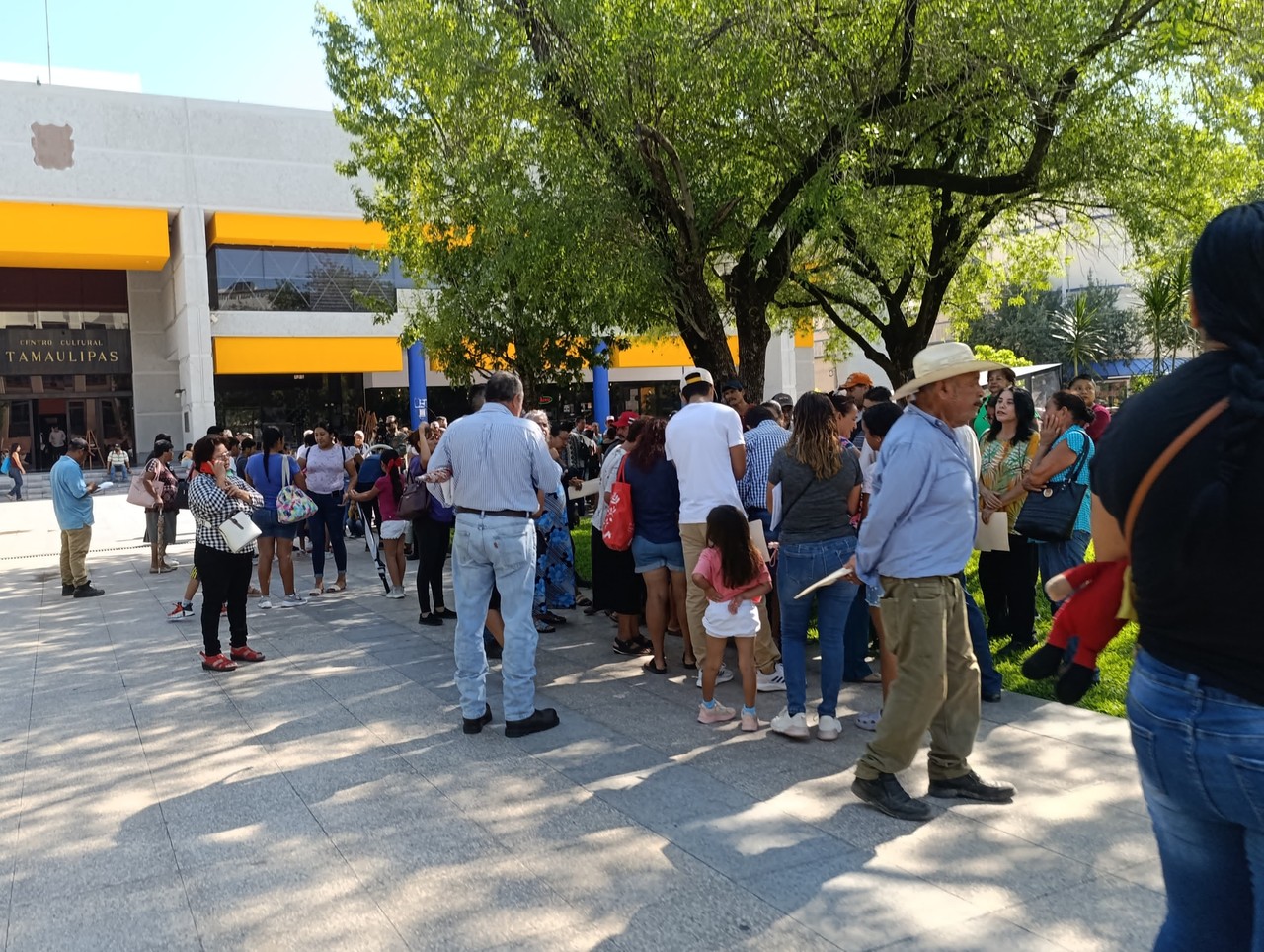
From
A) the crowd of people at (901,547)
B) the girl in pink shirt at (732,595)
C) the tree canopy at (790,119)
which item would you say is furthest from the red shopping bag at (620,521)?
the tree canopy at (790,119)

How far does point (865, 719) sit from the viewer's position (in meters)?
5.41

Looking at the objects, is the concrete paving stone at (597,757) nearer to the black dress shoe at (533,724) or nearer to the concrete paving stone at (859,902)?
the black dress shoe at (533,724)

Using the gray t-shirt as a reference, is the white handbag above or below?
below

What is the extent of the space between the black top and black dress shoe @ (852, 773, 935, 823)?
2512 millimetres

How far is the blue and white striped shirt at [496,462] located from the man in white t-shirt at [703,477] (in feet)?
2.94

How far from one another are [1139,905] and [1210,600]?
85.1 inches

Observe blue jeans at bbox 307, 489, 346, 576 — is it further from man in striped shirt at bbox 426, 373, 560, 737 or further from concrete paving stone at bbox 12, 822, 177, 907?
concrete paving stone at bbox 12, 822, 177, 907

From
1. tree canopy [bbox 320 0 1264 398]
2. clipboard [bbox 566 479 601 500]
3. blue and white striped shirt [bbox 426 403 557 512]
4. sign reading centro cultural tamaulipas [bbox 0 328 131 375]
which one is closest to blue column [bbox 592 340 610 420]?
sign reading centro cultural tamaulipas [bbox 0 328 131 375]

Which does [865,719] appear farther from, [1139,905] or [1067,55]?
[1067,55]

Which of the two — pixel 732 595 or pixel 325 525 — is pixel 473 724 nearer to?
pixel 732 595

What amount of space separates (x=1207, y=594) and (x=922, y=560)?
2405mm

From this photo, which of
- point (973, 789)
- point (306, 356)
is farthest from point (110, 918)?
point (306, 356)

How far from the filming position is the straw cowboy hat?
4176 mm

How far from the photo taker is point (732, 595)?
5.49 meters
